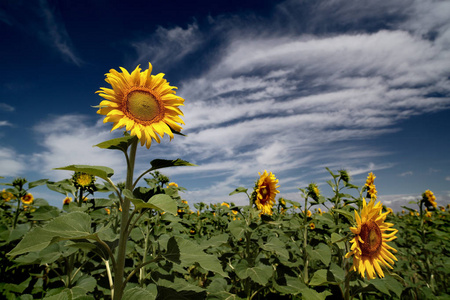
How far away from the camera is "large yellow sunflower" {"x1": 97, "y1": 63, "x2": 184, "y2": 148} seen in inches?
66.9

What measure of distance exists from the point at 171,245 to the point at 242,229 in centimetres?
142

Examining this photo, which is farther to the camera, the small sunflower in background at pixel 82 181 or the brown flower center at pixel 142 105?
the small sunflower in background at pixel 82 181

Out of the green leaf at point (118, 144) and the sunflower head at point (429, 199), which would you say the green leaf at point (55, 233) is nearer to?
the green leaf at point (118, 144)

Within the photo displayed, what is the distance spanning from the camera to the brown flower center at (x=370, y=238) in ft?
8.48

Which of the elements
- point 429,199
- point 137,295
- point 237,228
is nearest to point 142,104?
point 137,295

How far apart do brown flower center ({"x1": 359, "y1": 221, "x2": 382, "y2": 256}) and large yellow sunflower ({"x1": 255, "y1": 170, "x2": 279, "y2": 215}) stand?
4.51 feet

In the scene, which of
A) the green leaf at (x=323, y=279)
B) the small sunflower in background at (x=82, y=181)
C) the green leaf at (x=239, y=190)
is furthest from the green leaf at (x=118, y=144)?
the green leaf at (x=323, y=279)

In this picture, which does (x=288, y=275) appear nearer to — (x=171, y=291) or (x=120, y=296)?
(x=171, y=291)

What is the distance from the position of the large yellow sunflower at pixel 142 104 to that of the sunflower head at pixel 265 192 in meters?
2.12

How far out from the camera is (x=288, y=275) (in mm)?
3189

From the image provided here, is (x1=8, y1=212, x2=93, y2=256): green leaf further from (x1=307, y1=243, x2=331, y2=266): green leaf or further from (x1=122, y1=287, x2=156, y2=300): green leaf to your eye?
(x1=307, y1=243, x2=331, y2=266): green leaf

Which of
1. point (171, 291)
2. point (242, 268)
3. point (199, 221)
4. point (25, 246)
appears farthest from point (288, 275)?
point (199, 221)

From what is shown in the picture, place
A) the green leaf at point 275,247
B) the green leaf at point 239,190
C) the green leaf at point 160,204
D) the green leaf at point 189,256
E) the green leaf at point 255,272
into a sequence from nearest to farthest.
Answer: the green leaf at point 160,204 → the green leaf at point 189,256 → the green leaf at point 255,272 → the green leaf at point 275,247 → the green leaf at point 239,190

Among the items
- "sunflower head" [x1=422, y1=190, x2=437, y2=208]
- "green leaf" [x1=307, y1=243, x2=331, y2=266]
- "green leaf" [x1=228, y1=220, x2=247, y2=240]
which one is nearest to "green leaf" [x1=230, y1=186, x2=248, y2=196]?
"green leaf" [x1=228, y1=220, x2=247, y2=240]
